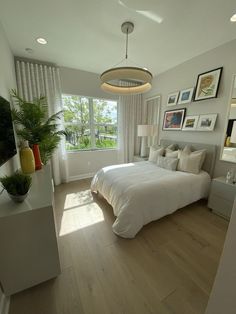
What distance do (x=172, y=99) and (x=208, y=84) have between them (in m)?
0.81

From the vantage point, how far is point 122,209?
71.3 inches

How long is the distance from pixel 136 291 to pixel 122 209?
771 millimetres

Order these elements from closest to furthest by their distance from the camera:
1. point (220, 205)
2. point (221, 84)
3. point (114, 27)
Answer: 1. point (114, 27)
2. point (220, 205)
3. point (221, 84)

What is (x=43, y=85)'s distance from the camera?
120 inches

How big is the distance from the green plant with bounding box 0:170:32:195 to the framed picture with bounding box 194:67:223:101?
3094mm

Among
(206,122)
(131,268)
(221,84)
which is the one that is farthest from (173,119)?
(131,268)

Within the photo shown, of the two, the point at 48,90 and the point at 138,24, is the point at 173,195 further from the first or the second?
the point at 48,90

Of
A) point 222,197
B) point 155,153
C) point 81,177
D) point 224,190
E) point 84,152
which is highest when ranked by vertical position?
point 155,153

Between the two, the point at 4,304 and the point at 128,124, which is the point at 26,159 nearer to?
the point at 4,304

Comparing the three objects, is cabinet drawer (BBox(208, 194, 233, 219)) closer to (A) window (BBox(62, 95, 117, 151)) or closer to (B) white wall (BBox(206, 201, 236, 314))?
(B) white wall (BBox(206, 201, 236, 314))

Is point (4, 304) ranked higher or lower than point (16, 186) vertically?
lower

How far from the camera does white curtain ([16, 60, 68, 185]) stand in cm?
284

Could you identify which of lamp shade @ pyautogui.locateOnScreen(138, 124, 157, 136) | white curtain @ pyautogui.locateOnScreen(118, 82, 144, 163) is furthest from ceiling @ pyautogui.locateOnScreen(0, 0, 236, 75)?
lamp shade @ pyautogui.locateOnScreen(138, 124, 157, 136)

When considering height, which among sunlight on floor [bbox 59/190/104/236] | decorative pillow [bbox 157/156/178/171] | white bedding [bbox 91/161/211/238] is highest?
decorative pillow [bbox 157/156/178/171]
